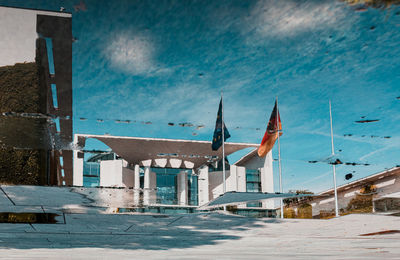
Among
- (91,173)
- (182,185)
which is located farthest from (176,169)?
(91,173)

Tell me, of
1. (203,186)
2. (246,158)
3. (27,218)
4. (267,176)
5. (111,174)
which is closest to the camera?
(27,218)

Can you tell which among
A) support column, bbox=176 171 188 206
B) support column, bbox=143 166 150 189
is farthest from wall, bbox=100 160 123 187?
support column, bbox=176 171 188 206

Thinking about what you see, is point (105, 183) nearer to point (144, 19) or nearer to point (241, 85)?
point (241, 85)

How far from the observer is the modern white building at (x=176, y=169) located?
38375mm

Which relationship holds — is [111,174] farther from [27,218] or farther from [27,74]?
[27,218]

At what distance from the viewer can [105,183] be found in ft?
135

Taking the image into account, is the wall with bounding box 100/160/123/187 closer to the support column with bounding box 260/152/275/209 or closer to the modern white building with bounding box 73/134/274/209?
the modern white building with bounding box 73/134/274/209

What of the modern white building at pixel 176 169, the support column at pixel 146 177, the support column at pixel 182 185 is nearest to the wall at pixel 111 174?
the modern white building at pixel 176 169

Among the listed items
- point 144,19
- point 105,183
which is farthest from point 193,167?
point 144,19

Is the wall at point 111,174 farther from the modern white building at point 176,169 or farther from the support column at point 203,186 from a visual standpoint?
the support column at point 203,186

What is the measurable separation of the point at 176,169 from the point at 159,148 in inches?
309

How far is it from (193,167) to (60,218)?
35034 mm

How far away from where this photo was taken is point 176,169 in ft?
150

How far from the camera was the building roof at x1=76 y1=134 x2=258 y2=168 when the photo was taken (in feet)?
118
